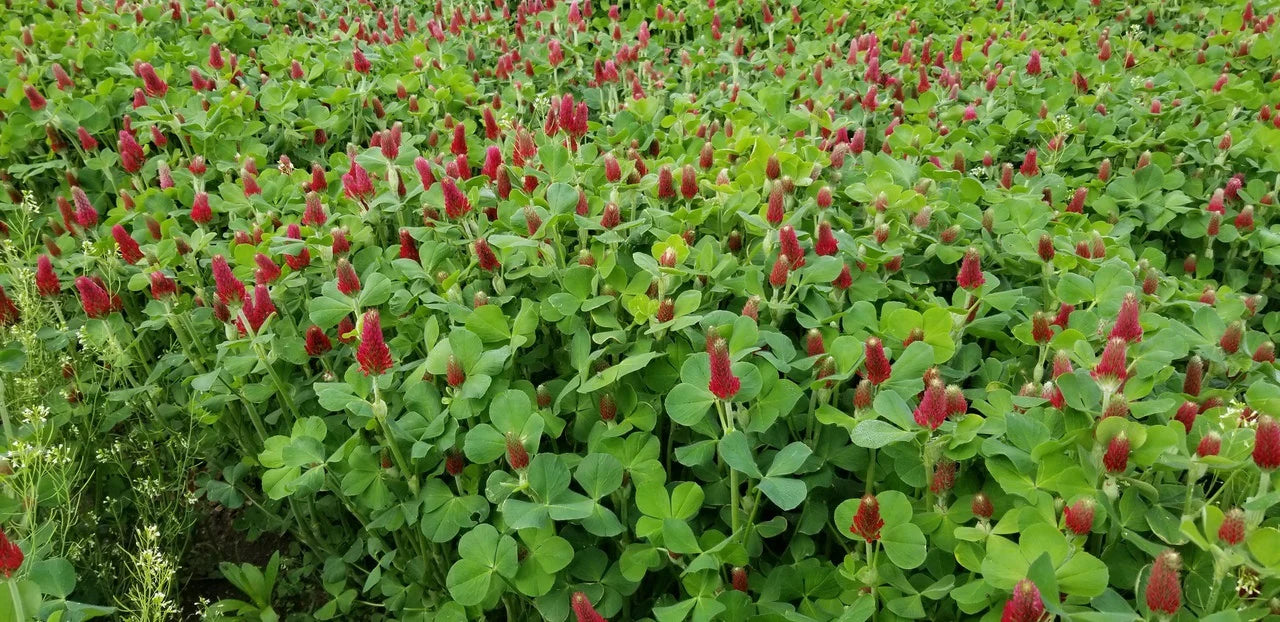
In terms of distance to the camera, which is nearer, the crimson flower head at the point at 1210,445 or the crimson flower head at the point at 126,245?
the crimson flower head at the point at 1210,445

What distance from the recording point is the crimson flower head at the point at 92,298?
8.14 feet

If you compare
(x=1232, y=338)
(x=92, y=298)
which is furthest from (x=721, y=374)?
(x=92, y=298)

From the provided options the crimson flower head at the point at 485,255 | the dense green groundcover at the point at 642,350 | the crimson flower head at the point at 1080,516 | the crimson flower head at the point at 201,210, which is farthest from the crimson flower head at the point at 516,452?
the crimson flower head at the point at 201,210

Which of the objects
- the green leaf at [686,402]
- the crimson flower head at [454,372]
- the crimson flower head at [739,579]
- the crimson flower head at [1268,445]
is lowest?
the crimson flower head at [739,579]

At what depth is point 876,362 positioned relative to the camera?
5.76 feet

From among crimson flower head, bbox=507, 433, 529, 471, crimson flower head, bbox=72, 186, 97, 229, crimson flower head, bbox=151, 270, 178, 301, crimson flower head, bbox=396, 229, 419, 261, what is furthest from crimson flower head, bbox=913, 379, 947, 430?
crimson flower head, bbox=72, 186, 97, 229

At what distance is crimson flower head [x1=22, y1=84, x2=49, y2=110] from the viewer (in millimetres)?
3521

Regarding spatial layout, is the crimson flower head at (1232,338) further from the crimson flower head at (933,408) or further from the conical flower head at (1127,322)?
the crimson flower head at (933,408)

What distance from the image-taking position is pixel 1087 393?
1649 millimetres

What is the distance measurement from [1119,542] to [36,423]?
2657 mm

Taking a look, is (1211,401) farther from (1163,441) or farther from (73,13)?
(73,13)

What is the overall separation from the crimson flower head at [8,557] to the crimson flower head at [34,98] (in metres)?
2.70

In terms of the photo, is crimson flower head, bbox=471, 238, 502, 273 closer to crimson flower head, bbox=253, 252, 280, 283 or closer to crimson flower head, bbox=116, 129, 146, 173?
crimson flower head, bbox=253, 252, 280, 283

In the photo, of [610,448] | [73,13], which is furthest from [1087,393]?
[73,13]
